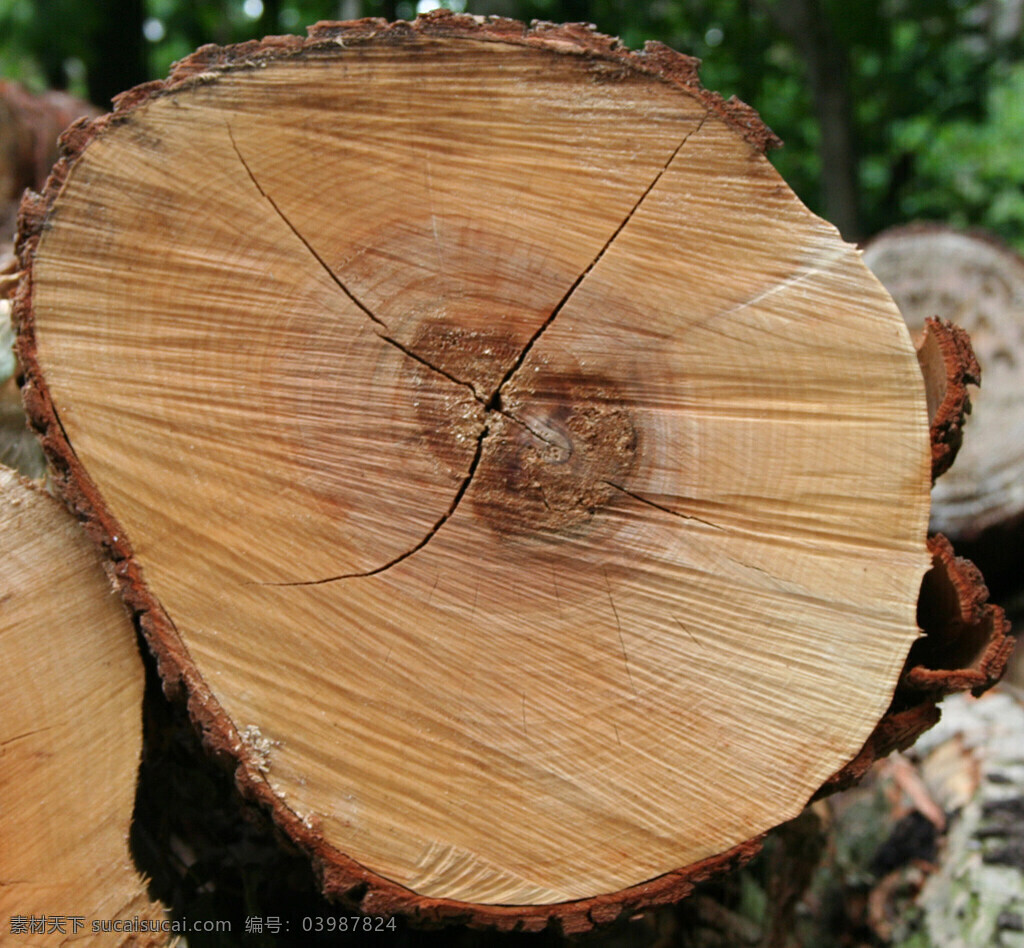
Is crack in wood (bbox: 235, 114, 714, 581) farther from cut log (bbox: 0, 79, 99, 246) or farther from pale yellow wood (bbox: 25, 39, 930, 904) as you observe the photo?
cut log (bbox: 0, 79, 99, 246)

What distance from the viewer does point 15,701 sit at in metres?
1.25

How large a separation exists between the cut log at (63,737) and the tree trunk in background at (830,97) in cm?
487

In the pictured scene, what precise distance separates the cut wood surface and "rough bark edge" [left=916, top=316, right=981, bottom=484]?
217 cm

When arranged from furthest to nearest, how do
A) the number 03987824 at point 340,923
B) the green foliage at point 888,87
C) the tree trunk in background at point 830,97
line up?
the green foliage at point 888,87, the tree trunk in background at point 830,97, the number 03987824 at point 340,923

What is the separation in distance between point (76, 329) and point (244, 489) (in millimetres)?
333

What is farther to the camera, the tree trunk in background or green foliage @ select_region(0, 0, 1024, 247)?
green foliage @ select_region(0, 0, 1024, 247)

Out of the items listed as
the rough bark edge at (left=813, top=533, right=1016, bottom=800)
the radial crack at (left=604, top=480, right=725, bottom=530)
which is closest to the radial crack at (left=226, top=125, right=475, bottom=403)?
the radial crack at (left=604, top=480, right=725, bottom=530)

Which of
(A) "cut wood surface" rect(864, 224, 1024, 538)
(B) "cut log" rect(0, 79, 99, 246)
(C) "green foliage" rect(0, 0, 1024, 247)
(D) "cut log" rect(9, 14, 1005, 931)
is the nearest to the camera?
(D) "cut log" rect(9, 14, 1005, 931)

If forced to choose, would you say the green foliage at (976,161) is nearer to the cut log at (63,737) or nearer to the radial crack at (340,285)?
the radial crack at (340,285)

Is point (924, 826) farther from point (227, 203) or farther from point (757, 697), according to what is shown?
point (227, 203)

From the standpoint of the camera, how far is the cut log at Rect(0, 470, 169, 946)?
123 centimetres

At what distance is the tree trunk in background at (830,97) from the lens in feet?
17.0

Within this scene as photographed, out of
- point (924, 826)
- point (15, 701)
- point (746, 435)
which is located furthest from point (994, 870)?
point (15, 701)

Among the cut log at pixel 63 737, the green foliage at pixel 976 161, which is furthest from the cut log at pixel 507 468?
the green foliage at pixel 976 161
